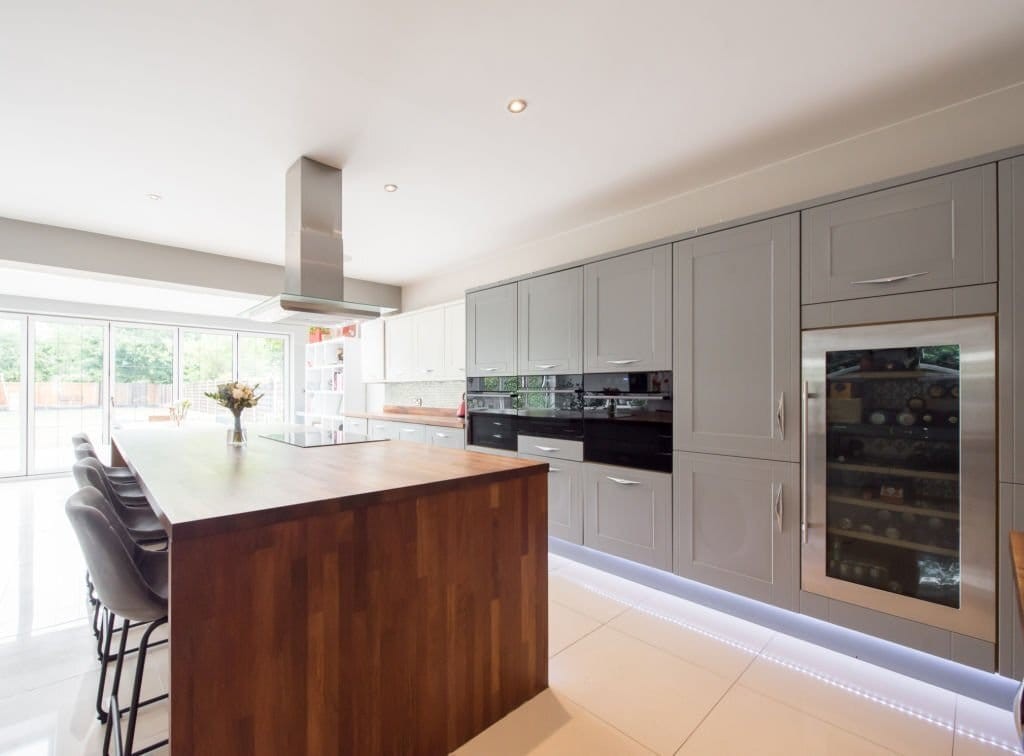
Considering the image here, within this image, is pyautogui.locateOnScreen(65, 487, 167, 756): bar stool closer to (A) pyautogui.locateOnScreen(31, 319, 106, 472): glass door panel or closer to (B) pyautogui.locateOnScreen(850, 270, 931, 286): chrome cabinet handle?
(B) pyautogui.locateOnScreen(850, 270, 931, 286): chrome cabinet handle

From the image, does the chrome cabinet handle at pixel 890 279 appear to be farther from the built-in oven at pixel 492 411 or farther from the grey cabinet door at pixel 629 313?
the built-in oven at pixel 492 411

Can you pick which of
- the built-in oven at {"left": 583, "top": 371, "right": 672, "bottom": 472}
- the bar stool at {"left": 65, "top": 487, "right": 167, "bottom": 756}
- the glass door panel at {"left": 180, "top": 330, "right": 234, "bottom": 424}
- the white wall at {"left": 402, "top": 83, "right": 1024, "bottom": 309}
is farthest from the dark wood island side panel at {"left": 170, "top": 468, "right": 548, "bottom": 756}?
the glass door panel at {"left": 180, "top": 330, "right": 234, "bottom": 424}

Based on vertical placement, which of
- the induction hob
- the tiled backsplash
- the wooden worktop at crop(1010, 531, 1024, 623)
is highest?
the tiled backsplash

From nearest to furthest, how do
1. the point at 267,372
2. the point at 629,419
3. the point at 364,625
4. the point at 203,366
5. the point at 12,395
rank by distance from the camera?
the point at 364,625, the point at 629,419, the point at 12,395, the point at 203,366, the point at 267,372

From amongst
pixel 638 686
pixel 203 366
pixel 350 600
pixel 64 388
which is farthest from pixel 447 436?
pixel 64 388

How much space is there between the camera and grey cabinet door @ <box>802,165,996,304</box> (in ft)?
5.82

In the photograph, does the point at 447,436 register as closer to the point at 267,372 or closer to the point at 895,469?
the point at 895,469

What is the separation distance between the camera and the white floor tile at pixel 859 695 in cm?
165

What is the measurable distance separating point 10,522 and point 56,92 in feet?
13.4

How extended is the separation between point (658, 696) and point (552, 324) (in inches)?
91.7

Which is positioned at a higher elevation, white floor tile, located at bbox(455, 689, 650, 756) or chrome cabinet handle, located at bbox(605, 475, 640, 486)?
chrome cabinet handle, located at bbox(605, 475, 640, 486)

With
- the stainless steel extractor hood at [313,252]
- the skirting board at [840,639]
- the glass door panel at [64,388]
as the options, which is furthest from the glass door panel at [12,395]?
the skirting board at [840,639]

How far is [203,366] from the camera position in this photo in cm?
709

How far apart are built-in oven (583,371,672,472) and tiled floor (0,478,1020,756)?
882 millimetres
